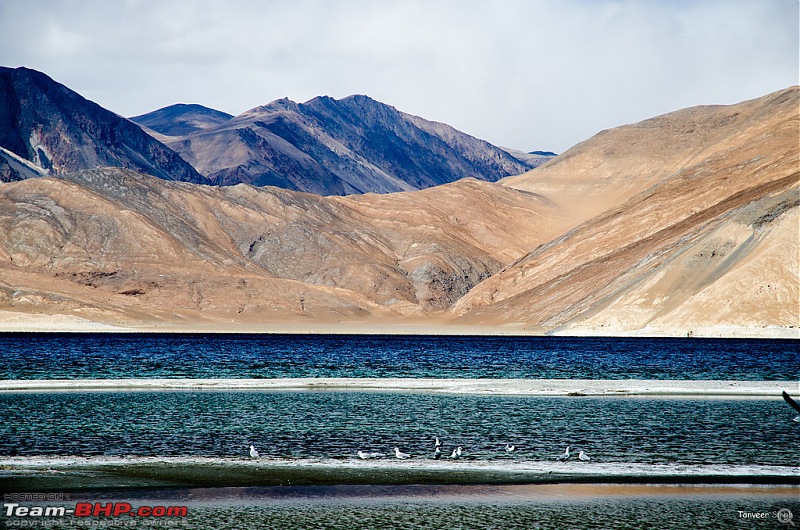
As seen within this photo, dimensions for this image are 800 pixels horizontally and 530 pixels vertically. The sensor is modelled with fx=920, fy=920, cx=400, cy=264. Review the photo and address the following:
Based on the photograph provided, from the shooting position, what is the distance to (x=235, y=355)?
75812mm

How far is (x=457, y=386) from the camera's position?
46.4 metres

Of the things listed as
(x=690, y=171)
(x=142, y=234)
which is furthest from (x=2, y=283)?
(x=690, y=171)

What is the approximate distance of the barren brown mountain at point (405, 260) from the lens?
10088 cm

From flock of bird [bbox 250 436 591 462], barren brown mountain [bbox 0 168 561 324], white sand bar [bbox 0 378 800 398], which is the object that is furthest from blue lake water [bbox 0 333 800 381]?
barren brown mountain [bbox 0 168 561 324]

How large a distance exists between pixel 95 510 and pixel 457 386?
2808 centimetres

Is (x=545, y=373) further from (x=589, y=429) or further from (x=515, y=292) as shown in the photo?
(x=515, y=292)

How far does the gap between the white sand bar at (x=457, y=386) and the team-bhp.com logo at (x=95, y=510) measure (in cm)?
2558

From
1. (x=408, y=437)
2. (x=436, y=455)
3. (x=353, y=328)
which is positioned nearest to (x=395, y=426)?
(x=408, y=437)

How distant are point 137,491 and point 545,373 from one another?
38319 mm

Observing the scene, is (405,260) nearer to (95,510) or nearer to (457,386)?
(457,386)

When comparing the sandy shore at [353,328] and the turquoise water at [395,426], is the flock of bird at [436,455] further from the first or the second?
the sandy shore at [353,328]

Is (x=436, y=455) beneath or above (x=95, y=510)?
above

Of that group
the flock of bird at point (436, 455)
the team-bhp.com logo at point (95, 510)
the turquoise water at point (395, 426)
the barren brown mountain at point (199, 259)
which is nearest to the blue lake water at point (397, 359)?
the turquoise water at point (395, 426)

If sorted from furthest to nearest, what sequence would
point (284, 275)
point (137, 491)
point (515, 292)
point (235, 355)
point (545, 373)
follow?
point (284, 275) → point (515, 292) → point (235, 355) → point (545, 373) → point (137, 491)
